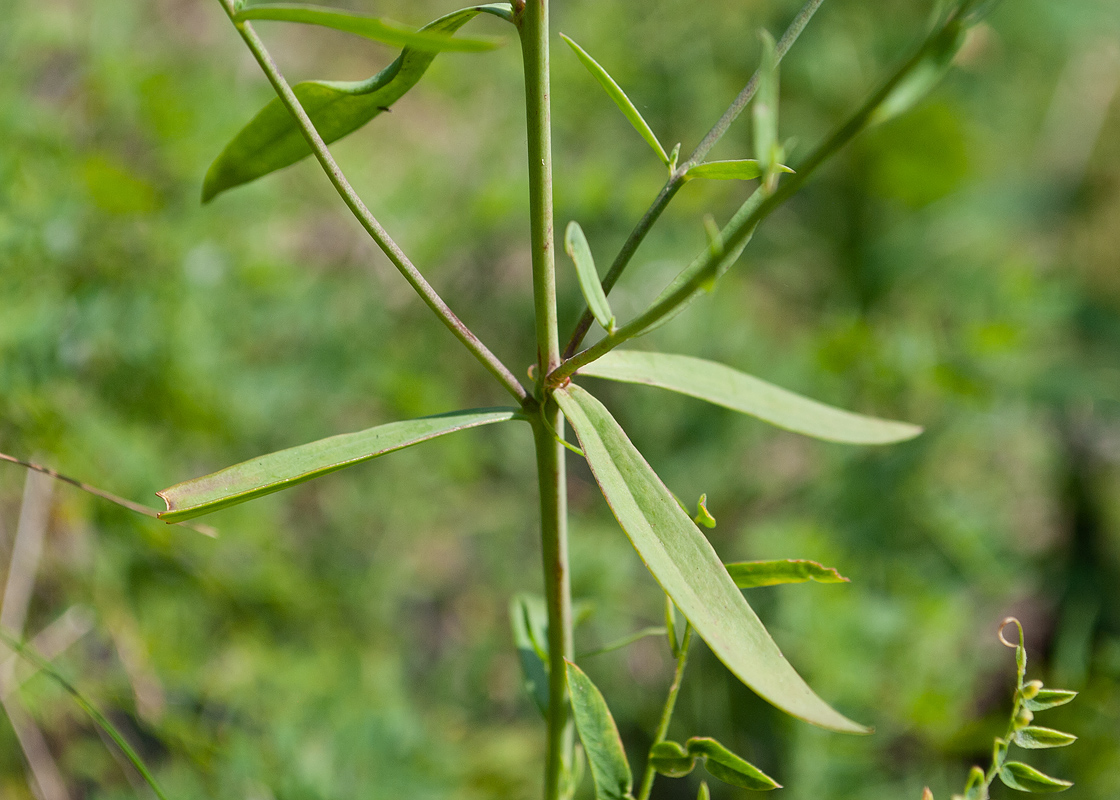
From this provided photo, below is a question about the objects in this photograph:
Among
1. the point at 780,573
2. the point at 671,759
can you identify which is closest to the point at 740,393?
the point at 780,573

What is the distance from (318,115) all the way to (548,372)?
22cm

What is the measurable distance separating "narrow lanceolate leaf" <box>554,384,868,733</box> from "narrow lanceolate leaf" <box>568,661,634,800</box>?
11 cm

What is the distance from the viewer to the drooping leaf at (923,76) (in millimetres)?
279

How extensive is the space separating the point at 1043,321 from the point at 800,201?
2.60 feet

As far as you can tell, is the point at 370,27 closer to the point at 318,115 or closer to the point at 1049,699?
the point at 318,115

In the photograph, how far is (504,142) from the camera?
201cm

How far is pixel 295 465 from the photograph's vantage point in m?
0.42

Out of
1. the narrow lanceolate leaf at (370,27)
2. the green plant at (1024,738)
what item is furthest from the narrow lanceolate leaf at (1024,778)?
the narrow lanceolate leaf at (370,27)

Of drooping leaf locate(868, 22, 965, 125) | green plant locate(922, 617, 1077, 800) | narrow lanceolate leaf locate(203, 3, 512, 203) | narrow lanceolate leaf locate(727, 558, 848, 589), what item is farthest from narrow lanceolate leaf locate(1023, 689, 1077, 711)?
Result: narrow lanceolate leaf locate(203, 3, 512, 203)

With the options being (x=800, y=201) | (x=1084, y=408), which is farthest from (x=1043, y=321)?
(x=800, y=201)

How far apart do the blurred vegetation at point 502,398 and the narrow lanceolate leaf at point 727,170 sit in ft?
1.41

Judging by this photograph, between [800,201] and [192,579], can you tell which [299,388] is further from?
[800,201]

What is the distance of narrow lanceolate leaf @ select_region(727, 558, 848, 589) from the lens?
44 centimetres

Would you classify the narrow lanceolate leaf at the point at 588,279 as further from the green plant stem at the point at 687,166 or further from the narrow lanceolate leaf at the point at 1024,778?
the narrow lanceolate leaf at the point at 1024,778
